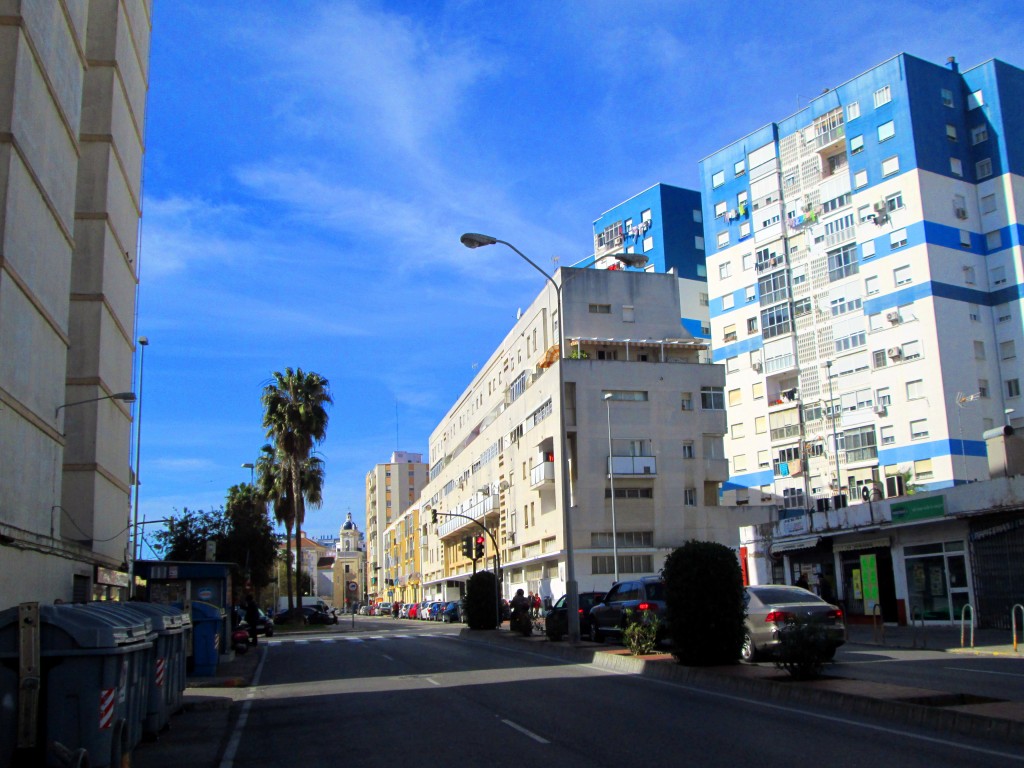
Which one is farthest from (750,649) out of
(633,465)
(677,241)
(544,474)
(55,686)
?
(677,241)

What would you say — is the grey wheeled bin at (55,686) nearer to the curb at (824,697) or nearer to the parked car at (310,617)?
the curb at (824,697)

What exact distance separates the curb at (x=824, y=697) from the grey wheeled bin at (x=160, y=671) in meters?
7.77

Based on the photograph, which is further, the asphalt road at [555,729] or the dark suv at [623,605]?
the dark suv at [623,605]

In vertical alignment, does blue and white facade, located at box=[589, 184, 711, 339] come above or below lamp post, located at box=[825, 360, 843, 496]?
above

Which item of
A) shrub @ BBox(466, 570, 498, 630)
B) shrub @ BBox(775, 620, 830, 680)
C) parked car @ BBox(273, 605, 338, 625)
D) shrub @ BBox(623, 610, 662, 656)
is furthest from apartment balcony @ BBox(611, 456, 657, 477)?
shrub @ BBox(775, 620, 830, 680)

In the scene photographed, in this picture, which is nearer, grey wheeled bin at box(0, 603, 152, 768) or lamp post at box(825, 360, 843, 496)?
grey wheeled bin at box(0, 603, 152, 768)

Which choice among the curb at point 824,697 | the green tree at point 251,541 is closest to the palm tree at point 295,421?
the green tree at point 251,541

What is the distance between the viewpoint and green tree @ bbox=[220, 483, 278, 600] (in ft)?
172

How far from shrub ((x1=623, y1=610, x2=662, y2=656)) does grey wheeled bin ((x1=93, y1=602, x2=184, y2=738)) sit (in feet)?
28.5

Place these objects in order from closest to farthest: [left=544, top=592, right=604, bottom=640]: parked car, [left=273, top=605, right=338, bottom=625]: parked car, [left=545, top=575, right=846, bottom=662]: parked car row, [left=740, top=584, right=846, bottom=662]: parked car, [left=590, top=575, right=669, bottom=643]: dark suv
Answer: [left=545, top=575, right=846, bottom=662]: parked car row
[left=740, top=584, right=846, bottom=662]: parked car
[left=590, top=575, right=669, bottom=643]: dark suv
[left=544, top=592, right=604, bottom=640]: parked car
[left=273, top=605, right=338, bottom=625]: parked car

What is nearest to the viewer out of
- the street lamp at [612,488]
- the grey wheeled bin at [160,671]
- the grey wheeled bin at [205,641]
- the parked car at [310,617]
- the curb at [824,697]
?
the curb at [824,697]

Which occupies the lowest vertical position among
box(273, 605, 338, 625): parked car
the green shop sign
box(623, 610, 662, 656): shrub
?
box(273, 605, 338, 625): parked car

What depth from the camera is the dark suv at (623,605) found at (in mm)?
22688

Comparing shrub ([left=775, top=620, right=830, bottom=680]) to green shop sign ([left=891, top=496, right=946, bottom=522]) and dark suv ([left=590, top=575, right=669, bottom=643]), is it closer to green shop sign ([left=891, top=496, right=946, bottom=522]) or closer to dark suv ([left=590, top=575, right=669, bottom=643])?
dark suv ([left=590, top=575, right=669, bottom=643])
